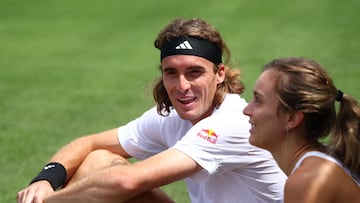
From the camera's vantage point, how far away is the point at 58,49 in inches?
559

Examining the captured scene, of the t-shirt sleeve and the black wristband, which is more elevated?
the t-shirt sleeve

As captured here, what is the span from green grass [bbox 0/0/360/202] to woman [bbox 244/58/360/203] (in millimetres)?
3145

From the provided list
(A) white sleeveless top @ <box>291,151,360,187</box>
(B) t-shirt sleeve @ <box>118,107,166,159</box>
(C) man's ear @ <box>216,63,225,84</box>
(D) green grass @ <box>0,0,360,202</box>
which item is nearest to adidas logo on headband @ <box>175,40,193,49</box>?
(C) man's ear @ <box>216,63,225,84</box>

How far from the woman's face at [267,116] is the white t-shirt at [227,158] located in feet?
2.13

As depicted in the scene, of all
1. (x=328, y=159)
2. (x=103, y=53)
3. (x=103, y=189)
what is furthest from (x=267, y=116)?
(x=103, y=53)

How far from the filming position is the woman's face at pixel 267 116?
4.37m

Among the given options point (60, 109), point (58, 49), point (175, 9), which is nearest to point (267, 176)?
point (60, 109)

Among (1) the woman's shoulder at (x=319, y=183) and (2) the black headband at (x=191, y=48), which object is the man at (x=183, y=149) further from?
(1) the woman's shoulder at (x=319, y=183)

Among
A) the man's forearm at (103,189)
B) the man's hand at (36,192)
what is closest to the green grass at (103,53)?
the man's hand at (36,192)

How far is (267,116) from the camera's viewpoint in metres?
4.39

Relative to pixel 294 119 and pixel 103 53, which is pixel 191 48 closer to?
pixel 294 119

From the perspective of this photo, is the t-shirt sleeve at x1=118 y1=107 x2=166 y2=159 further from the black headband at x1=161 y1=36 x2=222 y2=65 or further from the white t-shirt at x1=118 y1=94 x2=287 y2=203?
the black headband at x1=161 y1=36 x2=222 y2=65

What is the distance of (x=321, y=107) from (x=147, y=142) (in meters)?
2.19

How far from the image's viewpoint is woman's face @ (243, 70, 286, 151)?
14.3 feet
